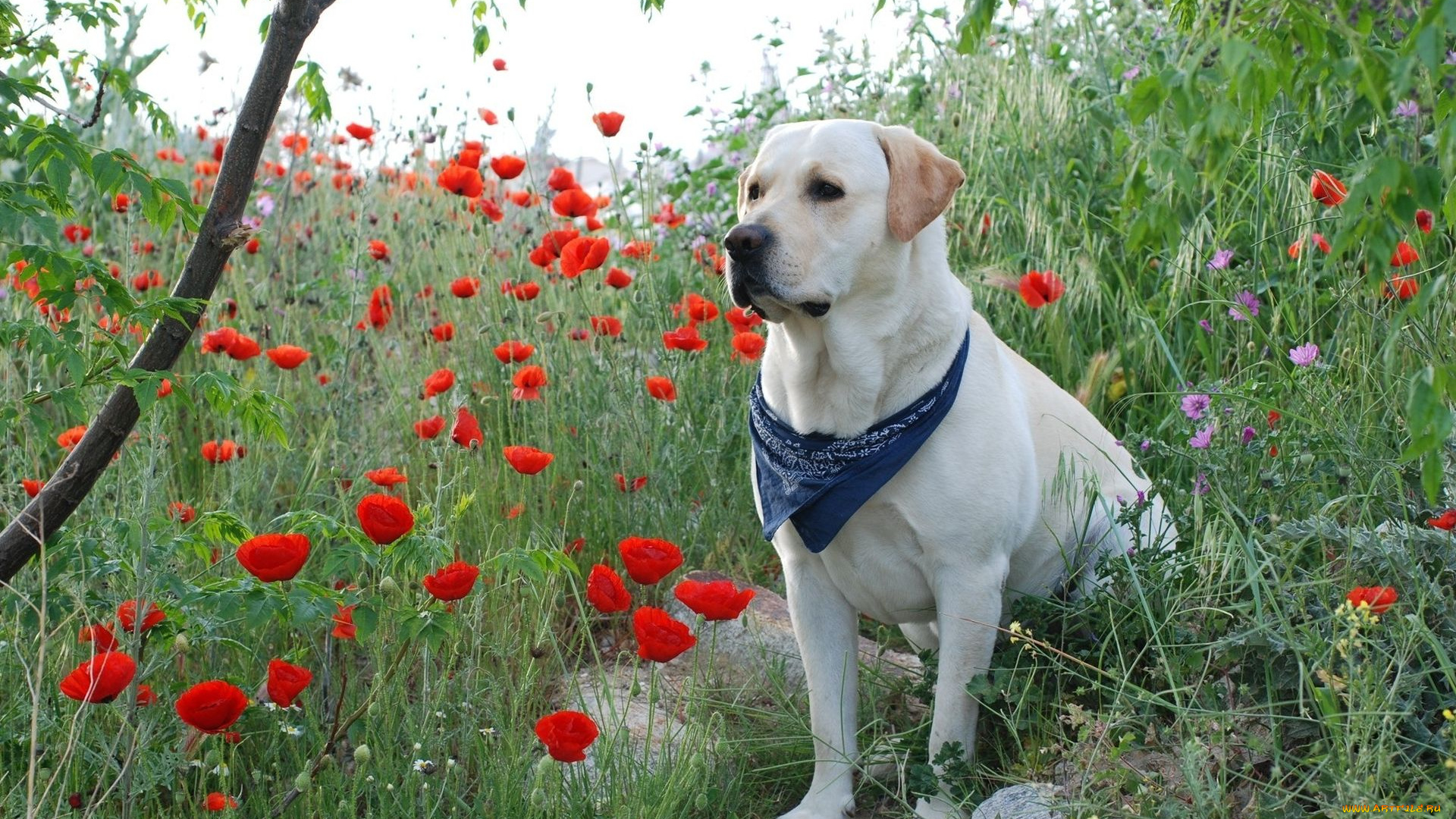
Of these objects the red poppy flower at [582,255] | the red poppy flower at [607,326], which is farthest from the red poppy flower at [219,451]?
the red poppy flower at [607,326]

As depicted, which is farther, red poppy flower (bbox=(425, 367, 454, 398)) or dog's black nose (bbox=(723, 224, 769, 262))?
red poppy flower (bbox=(425, 367, 454, 398))

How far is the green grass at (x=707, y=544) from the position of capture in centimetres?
239

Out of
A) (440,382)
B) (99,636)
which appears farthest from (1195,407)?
(99,636)

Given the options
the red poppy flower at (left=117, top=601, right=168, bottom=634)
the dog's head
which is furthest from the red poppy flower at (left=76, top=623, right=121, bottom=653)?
the dog's head

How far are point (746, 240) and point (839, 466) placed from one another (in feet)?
1.81

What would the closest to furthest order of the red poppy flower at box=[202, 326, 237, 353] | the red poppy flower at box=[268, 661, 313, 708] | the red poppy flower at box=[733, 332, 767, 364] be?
the red poppy flower at box=[268, 661, 313, 708] → the red poppy flower at box=[202, 326, 237, 353] → the red poppy flower at box=[733, 332, 767, 364]

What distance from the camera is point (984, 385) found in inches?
118

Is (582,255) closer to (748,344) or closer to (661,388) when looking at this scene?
(661,388)

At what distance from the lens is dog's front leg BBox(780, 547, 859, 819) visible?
119 inches

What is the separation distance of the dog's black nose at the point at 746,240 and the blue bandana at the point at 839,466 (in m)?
0.49

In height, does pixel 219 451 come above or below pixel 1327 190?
→ below

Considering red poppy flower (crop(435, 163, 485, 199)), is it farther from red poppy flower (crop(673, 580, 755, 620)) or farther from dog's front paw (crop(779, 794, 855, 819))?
dog's front paw (crop(779, 794, 855, 819))

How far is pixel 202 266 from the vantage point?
2.42 m

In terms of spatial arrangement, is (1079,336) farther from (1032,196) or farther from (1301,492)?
(1301,492)
